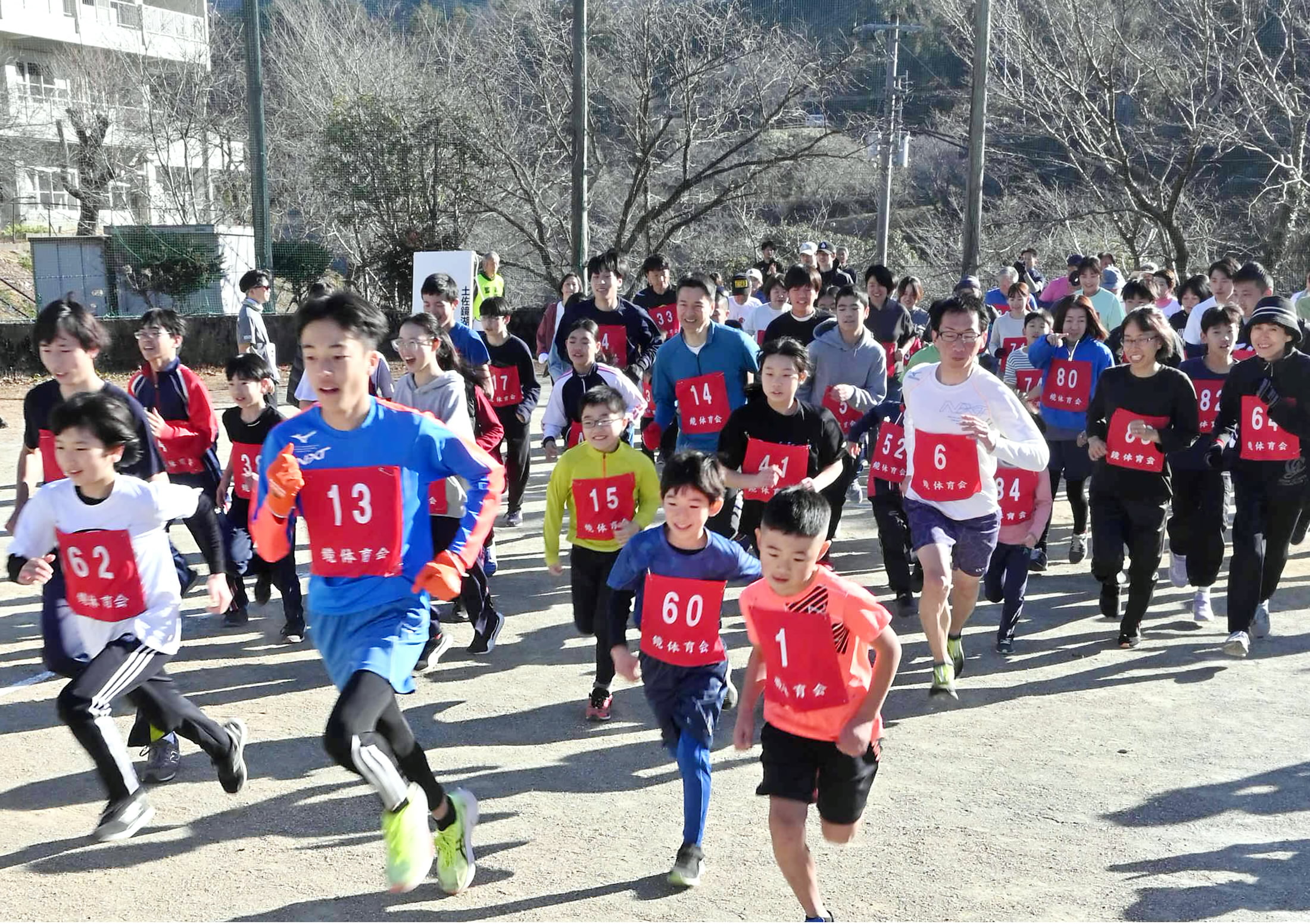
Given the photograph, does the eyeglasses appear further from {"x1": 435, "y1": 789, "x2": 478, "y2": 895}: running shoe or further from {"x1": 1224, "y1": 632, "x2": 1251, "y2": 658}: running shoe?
{"x1": 1224, "y1": 632, "x2": 1251, "y2": 658}: running shoe

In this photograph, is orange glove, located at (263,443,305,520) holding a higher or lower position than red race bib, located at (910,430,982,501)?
higher

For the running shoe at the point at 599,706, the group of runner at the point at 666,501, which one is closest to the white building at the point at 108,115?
the group of runner at the point at 666,501

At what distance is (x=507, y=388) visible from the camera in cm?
923

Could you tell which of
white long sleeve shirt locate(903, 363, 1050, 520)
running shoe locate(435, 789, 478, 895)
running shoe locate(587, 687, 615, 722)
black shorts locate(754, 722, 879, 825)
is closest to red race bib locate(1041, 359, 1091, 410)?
white long sleeve shirt locate(903, 363, 1050, 520)

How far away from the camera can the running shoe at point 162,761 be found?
16.7 ft

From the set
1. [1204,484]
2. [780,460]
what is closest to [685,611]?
[780,460]

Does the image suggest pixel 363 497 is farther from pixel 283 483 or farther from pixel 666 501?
pixel 666 501

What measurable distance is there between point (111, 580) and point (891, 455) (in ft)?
14.3

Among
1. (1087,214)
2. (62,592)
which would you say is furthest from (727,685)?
(1087,214)

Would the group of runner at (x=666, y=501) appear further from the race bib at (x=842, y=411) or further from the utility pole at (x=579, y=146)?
the utility pole at (x=579, y=146)

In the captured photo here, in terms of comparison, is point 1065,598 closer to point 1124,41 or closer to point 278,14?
point 1124,41

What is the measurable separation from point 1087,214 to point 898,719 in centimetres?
1522

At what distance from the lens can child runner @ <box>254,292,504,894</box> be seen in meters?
3.82

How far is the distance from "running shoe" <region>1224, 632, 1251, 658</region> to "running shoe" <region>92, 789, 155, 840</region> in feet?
18.0
